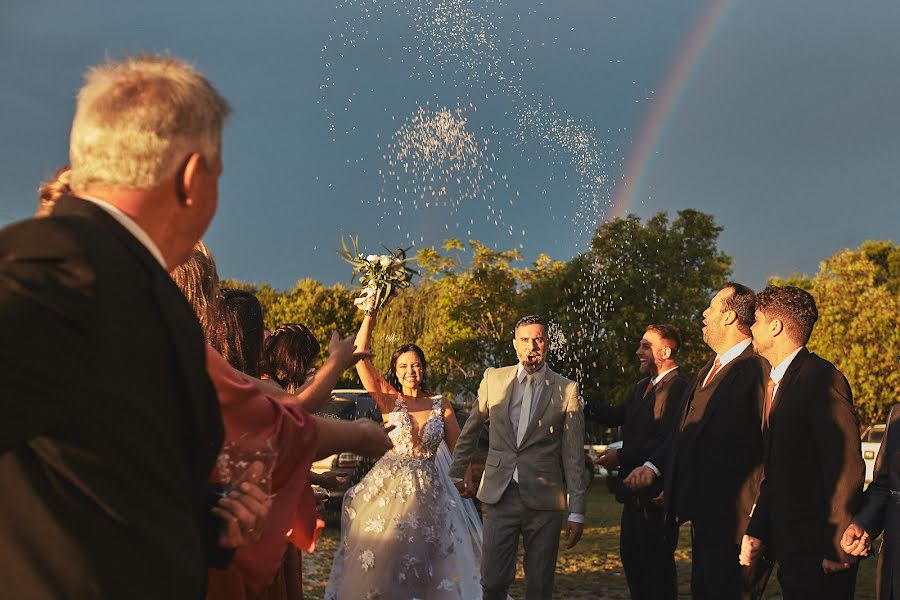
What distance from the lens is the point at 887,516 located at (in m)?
5.84

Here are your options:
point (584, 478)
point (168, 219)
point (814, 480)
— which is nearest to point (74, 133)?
point (168, 219)

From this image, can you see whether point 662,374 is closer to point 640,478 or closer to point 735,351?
point 640,478

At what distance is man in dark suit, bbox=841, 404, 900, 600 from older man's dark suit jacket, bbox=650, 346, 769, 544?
0.86 meters

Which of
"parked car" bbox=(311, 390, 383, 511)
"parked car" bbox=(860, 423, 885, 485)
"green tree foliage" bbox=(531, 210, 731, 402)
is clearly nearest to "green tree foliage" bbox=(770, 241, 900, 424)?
"green tree foliage" bbox=(531, 210, 731, 402)

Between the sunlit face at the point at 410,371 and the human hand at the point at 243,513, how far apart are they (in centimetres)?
720

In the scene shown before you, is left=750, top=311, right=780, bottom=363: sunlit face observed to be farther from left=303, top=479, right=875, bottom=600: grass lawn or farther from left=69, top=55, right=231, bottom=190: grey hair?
left=303, top=479, right=875, bottom=600: grass lawn

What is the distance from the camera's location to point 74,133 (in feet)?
6.92

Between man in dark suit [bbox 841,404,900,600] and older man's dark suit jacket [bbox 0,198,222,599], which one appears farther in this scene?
man in dark suit [bbox 841,404,900,600]

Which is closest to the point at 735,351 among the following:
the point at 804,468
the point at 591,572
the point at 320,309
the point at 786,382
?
the point at 786,382

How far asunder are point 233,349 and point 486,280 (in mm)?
38378

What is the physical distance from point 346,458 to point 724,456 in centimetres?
895

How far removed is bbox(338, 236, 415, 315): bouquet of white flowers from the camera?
684 cm

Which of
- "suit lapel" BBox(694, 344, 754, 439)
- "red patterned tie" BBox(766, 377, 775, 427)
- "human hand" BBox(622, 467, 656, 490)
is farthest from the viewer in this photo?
"human hand" BBox(622, 467, 656, 490)

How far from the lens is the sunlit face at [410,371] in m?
9.68
